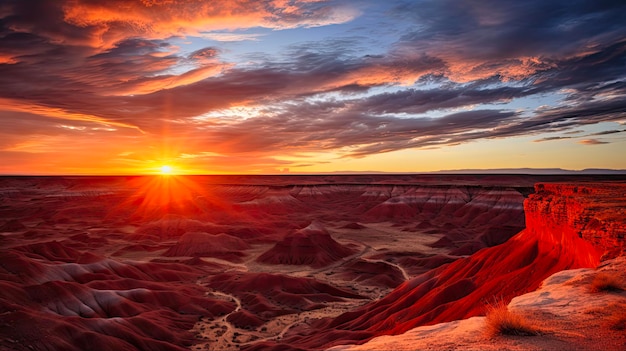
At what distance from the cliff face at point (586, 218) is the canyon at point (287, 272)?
0.09 m

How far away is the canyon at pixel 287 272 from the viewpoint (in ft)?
84.5

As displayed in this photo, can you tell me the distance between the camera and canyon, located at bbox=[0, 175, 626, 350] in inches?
1014

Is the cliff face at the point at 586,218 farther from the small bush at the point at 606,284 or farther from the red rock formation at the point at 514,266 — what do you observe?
the small bush at the point at 606,284

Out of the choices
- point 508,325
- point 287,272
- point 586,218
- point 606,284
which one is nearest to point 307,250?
point 287,272

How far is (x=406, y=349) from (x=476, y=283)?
22.8 m

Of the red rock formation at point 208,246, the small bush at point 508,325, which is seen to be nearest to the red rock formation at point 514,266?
the small bush at point 508,325

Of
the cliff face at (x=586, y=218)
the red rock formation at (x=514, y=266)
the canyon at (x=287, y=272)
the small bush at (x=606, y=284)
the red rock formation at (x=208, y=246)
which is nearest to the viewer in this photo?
the small bush at (x=606, y=284)

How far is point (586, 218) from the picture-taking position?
2050cm

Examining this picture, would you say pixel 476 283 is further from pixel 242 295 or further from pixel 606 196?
pixel 242 295

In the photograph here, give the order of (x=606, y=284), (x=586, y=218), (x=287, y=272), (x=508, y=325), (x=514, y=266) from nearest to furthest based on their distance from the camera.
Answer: (x=508, y=325), (x=606, y=284), (x=586, y=218), (x=514, y=266), (x=287, y=272)

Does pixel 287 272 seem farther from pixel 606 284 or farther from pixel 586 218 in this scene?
pixel 606 284

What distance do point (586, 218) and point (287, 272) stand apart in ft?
194

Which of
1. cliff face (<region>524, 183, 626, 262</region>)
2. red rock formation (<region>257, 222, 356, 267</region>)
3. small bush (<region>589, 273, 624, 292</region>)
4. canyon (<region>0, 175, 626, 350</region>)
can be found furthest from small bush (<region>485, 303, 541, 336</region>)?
red rock formation (<region>257, 222, 356, 267</region>)

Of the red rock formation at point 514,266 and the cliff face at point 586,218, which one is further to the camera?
the red rock formation at point 514,266
